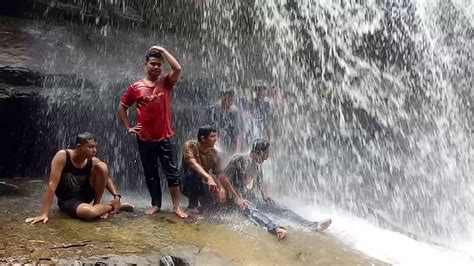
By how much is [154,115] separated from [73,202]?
4.33ft

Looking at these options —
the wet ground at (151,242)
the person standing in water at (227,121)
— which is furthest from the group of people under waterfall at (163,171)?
the person standing in water at (227,121)

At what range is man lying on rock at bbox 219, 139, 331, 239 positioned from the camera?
5.93 metres

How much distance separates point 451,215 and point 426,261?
4.70 meters

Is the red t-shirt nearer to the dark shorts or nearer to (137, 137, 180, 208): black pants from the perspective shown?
(137, 137, 180, 208): black pants

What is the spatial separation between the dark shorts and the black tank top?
0.10 feet

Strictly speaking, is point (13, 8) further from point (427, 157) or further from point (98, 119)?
point (427, 157)

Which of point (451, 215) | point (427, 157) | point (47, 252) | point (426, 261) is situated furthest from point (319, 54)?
point (47, 252)

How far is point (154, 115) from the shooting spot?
5.43 meters

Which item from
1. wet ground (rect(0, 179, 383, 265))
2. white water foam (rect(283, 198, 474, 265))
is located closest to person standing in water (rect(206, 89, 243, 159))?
white water foam (rect(283, 198, 474, 265))

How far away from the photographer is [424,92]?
1155 centimetres

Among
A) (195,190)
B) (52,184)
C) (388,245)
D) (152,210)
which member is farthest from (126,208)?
(388,245)

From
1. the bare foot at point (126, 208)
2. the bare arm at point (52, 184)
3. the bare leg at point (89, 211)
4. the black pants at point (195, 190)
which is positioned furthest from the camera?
the black pants at point (195, 190)

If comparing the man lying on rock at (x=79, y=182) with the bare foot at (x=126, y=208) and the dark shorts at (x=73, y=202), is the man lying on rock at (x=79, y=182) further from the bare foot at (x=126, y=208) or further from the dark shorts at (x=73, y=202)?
the bare foot at (x=126, y=208)

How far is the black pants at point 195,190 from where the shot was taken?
5.84 m
